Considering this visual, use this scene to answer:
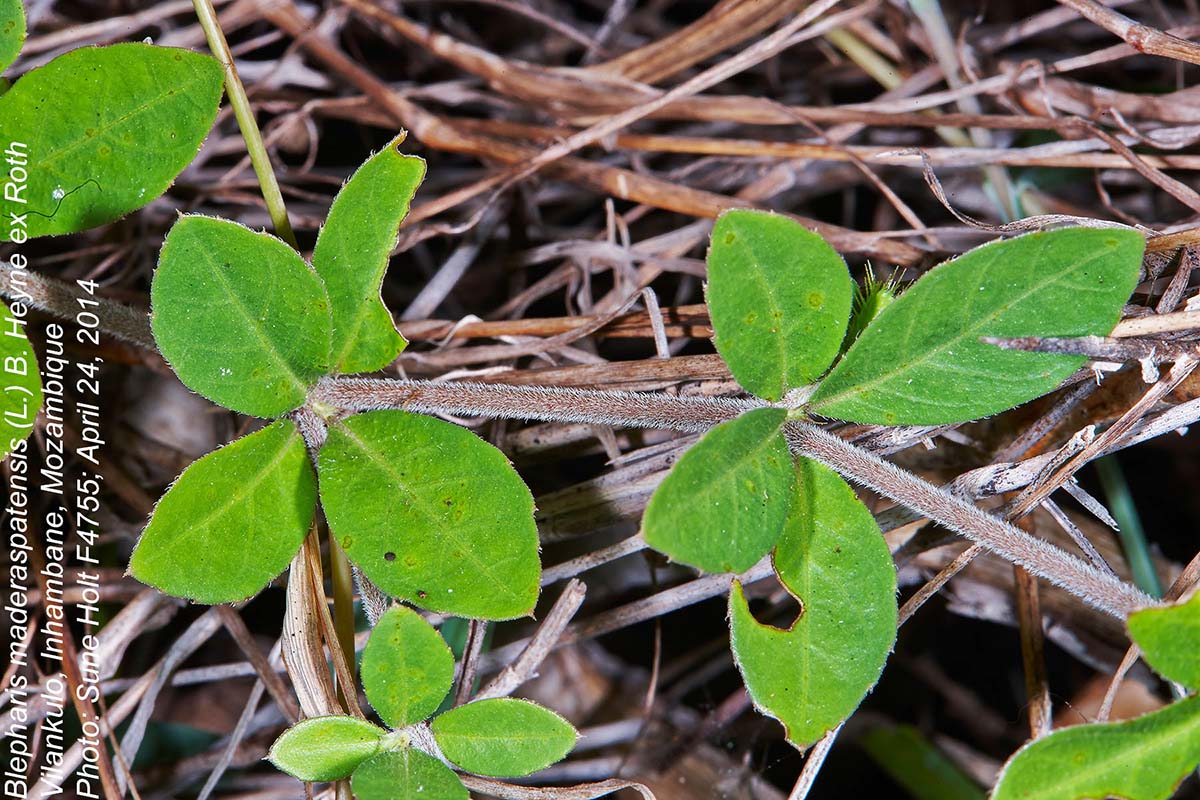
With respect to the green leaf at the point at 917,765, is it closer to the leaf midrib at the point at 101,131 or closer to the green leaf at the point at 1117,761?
the green leaf at the point at 1117,761

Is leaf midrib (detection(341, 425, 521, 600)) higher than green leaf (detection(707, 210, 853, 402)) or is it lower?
lower

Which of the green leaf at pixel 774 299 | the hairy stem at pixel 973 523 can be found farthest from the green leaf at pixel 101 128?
the hairy stem at pixel 973 523

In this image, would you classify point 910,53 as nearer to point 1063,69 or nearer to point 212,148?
point 1063,69

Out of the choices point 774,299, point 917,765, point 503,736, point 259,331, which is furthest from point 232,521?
point 917,765

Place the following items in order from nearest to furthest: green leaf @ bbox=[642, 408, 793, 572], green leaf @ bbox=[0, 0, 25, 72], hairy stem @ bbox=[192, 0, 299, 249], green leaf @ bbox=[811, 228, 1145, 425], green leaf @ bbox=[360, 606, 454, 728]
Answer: green leaf @ bbox=[642, 408, 793, 572]
green leaf @ bbox=[811, 228, 1145, 425]
green leaf @ bbox=[360, 606, 454, 728]
green leaf @ bbox=[0, 0, 25, 72]
hairy stem @ bbox=[192, 0, 299, 249]

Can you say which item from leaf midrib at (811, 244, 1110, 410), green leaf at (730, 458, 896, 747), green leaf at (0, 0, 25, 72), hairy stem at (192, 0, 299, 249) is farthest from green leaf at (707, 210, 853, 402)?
green leaf at (0, 0, 25, 72)

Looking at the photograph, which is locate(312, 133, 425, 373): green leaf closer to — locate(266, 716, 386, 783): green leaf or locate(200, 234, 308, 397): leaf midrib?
locate(200, 234, 308, 397): leaf midrib
